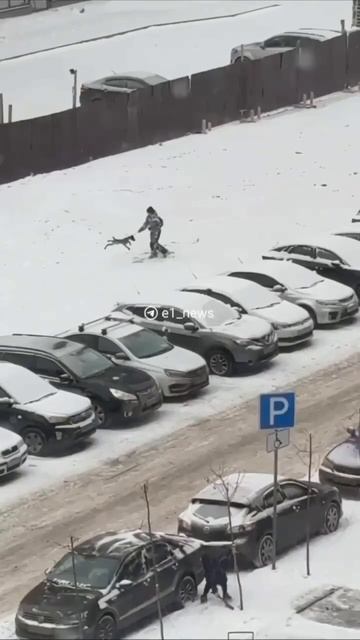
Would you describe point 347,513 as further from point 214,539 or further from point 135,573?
point 135,573

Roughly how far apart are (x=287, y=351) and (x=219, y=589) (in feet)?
39.9

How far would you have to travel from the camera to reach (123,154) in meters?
45.2

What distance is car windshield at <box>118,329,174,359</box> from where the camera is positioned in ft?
93.3

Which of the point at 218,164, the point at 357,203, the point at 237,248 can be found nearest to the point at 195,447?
the point at 237,248

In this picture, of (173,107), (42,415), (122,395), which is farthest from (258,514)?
(173,107)

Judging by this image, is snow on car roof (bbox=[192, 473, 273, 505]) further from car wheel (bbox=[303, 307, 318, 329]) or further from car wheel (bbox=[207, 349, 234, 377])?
car wheel (bbox=[303, 307, 318, 329])

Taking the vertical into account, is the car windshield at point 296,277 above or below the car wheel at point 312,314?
above

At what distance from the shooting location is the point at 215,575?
1892 cm

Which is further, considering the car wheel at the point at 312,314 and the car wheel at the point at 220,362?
the car wheel at the point at 312,314

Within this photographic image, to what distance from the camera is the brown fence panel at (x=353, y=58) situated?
172 feet

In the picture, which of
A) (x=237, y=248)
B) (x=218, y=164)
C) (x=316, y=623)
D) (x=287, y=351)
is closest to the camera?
(x=316, y=623)

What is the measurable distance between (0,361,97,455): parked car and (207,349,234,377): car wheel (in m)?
Answer: 4.27

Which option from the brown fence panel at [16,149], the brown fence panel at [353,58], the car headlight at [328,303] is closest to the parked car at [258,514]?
the car headlight at [328,303]

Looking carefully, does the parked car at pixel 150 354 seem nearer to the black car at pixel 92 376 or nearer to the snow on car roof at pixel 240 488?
the black car at pixel 92 376
